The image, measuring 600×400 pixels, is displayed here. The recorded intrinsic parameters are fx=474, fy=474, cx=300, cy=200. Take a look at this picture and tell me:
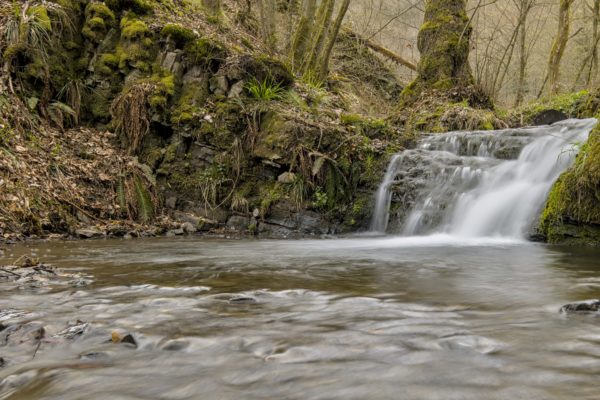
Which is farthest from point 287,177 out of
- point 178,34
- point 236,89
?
point 178,34

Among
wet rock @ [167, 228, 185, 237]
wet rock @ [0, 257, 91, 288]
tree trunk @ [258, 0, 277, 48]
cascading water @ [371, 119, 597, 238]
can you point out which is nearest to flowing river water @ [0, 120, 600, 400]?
wet rock @ [0, 257, 91, 288]

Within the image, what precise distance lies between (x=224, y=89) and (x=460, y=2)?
22.7 feet

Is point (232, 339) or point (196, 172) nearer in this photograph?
point (232, 339)

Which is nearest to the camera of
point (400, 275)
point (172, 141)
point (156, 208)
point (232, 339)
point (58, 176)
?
point (232, 339)

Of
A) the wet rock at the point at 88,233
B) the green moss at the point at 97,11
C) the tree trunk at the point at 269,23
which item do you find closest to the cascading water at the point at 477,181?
the wet rock at the point at 88,233

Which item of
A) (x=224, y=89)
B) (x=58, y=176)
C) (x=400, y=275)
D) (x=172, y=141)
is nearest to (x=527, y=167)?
(x=400, y=275)

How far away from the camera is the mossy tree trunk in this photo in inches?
445

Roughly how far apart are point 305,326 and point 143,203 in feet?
19.5

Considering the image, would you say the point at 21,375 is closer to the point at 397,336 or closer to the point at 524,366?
the point at 397,336

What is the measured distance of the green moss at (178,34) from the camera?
28.0ft

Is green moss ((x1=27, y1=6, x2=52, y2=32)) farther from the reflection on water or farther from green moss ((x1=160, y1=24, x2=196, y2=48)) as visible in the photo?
the reflection on water

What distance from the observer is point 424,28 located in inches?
463

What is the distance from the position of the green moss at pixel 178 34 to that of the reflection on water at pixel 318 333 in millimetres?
5695

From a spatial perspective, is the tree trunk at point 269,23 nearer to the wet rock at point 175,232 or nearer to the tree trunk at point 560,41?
the wet rock at point 175,232
